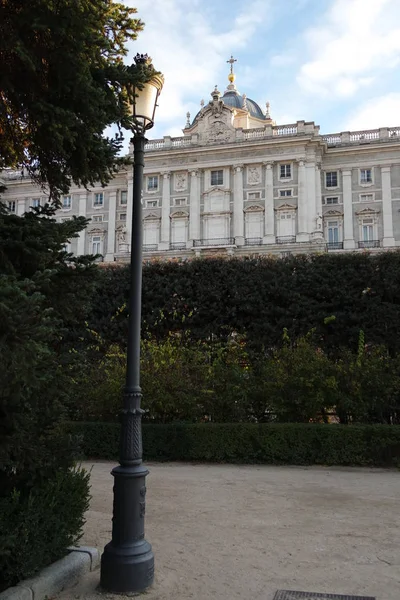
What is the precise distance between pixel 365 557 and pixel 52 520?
8.66 ft

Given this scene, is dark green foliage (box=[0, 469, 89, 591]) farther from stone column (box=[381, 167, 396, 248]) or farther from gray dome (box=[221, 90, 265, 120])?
gray dome (box=[221, 90, 265, 120])

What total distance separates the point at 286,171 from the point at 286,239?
21.4ft

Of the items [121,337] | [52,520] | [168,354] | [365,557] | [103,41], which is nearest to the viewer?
[52,520]

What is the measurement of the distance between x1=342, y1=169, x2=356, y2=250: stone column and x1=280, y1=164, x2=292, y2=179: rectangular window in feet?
17.0

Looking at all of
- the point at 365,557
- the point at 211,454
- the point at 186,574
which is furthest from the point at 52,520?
the point at 211,454

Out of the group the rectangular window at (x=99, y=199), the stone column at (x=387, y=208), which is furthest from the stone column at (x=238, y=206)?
the rectangular window at (x=99, y=199)

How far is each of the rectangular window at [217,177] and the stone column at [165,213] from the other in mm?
4317

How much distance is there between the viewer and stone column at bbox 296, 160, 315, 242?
46.1m

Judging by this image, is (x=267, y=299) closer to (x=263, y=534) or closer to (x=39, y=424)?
(x=263, y=534)

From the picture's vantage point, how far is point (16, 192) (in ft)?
179

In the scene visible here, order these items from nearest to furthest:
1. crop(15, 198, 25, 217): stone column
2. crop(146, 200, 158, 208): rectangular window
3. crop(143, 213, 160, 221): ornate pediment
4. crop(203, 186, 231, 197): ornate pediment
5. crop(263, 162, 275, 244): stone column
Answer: crop(263, 162, 275, 244): stone column → crop(203, 186, 231, 197): ornate pediment → crop(143, 213, 160, 221): ornate pediment → crop(146, 200, 158, 208): rectangular window → crop(15, 198, 25, 217): stone column

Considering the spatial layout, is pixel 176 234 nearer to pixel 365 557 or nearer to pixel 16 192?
pixel 16 192

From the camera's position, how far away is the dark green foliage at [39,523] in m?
3.46

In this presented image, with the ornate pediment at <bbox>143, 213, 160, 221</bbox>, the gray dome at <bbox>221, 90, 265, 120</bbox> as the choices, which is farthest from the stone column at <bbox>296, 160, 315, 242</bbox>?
the gray dome at <bbox>221, 90, 265, 120</bbox>
